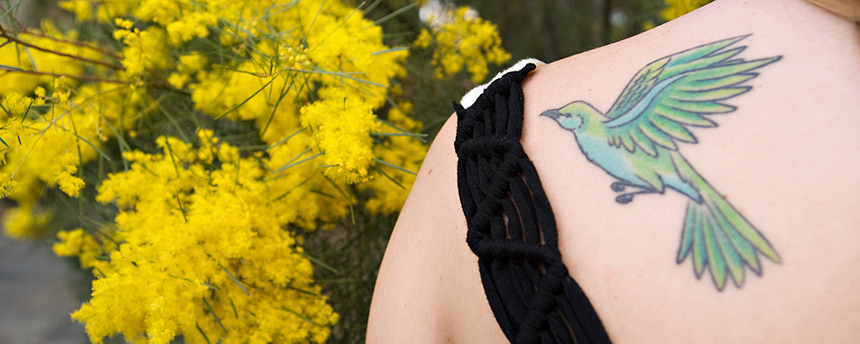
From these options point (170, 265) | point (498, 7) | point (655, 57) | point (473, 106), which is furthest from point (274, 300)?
point (498, 7)

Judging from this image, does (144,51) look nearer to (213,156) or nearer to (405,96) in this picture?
(213,156)

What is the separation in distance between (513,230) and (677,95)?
0.18 metres

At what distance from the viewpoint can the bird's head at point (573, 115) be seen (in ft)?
1.80

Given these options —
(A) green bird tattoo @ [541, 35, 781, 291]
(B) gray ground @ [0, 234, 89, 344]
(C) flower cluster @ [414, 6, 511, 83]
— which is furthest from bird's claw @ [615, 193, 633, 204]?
(B) gray ground @ [0, 234, 89, 344]

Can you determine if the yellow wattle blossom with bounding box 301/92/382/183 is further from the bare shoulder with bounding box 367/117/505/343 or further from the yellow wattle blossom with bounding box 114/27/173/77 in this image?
the yellow wattle blossom with bounding box 114/27/173/77

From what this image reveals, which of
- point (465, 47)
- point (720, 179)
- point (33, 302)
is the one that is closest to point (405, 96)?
point (465, 47)

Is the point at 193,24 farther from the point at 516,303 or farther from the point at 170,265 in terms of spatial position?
the point at 516,303

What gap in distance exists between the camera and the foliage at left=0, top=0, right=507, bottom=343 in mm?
759

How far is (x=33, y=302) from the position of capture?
2412 mm

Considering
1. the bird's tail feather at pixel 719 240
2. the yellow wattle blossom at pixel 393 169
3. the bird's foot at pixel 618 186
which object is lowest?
the bird's tail feather at pixel 719 240

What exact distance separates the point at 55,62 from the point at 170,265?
0.54 metres

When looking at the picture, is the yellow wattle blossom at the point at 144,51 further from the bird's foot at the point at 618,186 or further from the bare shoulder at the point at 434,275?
the bird's foot at the point at 618,186

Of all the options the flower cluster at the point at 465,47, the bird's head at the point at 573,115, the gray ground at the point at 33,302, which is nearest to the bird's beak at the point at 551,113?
the bird's head at the point at 573,115

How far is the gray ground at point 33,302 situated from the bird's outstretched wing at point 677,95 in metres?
2.18
